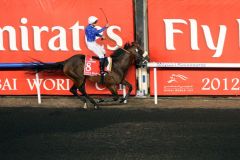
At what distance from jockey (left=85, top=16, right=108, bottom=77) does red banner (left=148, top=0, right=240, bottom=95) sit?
6.19 feet

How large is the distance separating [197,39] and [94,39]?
10.2 feet

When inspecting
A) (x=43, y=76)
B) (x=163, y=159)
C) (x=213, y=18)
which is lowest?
(x=163, y=159)

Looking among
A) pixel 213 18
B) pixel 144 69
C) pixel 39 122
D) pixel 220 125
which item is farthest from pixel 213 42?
pixel 39 122

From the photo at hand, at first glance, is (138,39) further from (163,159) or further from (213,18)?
(163,159)

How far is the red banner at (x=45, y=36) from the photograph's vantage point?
17531mm

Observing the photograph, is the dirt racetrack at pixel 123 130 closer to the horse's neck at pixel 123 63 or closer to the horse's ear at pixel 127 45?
the horse's neck at pixel 123 63

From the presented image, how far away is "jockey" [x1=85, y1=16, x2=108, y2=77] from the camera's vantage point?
52.1ft

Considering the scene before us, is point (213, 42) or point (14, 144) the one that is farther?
point (213, 42)

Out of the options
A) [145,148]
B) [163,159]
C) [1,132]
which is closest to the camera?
[163,159]

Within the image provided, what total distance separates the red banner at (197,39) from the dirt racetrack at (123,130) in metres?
0.49

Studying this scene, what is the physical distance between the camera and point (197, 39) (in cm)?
1717

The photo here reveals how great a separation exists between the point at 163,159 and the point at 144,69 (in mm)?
7388

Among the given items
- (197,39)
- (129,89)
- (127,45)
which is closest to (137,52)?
(127,45)

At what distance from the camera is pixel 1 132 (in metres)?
12.8
